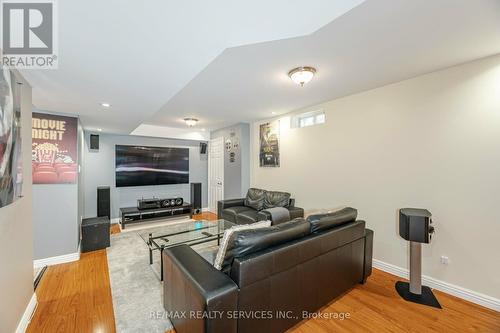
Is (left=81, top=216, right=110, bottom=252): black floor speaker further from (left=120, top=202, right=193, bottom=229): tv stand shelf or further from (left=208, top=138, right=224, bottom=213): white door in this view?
(left=208, top=138, right=224, bottom=213): white door

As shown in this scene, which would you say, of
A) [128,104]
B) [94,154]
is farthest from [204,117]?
[94,154]

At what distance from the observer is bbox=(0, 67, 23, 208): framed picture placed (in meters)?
1.51

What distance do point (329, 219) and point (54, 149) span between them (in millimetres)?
3995

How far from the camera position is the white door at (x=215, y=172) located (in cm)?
612

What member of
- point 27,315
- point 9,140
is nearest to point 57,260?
point 27,315

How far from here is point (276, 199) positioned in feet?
14.3

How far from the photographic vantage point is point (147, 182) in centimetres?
574

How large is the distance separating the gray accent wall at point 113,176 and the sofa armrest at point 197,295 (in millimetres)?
4430

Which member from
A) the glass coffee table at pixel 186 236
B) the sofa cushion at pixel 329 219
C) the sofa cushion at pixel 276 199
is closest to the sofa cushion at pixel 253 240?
the sofa cushion at pixel 329 219

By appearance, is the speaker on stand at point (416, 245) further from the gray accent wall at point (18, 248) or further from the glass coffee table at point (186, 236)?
the gray accent wall at point (18, 248)

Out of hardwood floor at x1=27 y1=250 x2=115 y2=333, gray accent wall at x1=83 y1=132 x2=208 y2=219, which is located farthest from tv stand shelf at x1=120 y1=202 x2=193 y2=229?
hardwood floor at x1=27 y1=250 x2=115 y2=333

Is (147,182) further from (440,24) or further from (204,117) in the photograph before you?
(440,24)

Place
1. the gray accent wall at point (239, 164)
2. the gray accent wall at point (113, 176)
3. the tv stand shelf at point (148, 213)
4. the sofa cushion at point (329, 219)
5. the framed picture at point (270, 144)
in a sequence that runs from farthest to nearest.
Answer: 1. the gray accent wall at point (239, 164)
2. the gray accent wall at point (113, 176)
3. the tv stand shelf at point (148, 213)
4. the framed picture at point (270, 144)
5. the sofa cushion at point (329, 219)

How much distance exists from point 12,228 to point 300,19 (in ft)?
9.45
